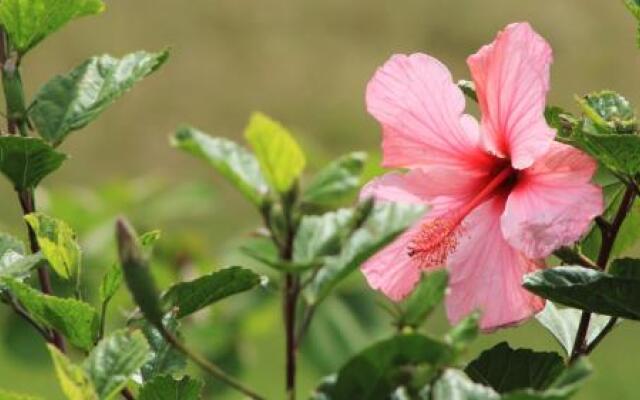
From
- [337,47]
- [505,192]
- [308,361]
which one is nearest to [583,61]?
[337,47]

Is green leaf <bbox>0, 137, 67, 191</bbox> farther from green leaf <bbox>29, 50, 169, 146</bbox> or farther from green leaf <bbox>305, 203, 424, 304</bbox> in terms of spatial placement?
green leaf <bbox>305, 203, 424, 304</bbox>

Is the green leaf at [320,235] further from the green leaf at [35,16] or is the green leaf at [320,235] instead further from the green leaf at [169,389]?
the green leaf at [35,16]

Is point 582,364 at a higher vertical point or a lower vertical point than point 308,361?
higher

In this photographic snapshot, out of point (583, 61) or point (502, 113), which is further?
point (583, 61)

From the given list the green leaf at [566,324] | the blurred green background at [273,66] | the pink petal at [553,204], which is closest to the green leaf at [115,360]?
the pink petal at [553,204]

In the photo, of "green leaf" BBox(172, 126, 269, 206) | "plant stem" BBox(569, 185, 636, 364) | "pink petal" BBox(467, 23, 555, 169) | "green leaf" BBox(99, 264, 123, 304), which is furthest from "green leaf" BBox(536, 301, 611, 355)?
"green leaf" BBox(172, 126, 269, 206)

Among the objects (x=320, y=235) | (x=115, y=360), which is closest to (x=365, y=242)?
(x=320, y=235)

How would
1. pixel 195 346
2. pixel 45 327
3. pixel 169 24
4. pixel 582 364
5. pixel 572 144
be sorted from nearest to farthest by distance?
pixel 582 364 < pixel 572 144 < pixel 45 327 < pixel 195 346 < pixel 169 24

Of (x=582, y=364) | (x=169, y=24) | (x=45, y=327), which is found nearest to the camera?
(x=582, y=364)

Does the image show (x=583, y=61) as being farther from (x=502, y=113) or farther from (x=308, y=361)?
(x=502, y=113)
